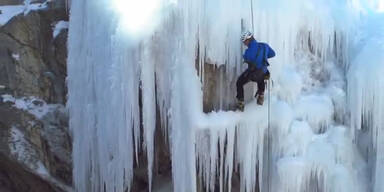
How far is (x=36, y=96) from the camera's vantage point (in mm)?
7961

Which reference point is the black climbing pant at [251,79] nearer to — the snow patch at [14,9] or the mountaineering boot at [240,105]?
the mountaineering boot at [240,105]

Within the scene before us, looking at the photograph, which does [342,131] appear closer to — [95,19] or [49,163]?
[95,19]

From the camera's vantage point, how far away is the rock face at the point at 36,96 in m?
7.93

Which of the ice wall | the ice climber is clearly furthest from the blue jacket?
the ice wall

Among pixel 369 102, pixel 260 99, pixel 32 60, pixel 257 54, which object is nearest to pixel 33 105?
pixel 32 60

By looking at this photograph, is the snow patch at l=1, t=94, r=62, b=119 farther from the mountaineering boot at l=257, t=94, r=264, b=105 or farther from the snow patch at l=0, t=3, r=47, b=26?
the mountaineering boot at l=257, t=94, r=264, b=105

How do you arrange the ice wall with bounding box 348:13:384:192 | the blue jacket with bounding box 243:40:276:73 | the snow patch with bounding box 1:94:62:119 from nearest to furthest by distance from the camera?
the blue jacket with bounding box 243:40:276:73 → the ice wall with bounding box 348:13:384:192 → the snow patch with bounding box 1:94:62:119

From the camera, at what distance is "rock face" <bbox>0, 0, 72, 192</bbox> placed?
7.93 meters

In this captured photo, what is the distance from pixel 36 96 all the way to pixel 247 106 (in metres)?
3.17

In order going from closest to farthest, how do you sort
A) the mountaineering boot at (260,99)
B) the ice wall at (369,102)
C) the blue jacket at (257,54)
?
the blue jacket at (257,54), the mountaineering boot at (260,99), the ice wall at (369,102)

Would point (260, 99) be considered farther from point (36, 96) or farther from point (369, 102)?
point (36, 96)

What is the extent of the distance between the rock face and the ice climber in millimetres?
2896

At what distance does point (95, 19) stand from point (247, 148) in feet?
7.70

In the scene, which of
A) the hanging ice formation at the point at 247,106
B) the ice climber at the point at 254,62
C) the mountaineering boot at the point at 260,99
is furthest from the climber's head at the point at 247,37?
the mountaineering boot at the point at 260,99
